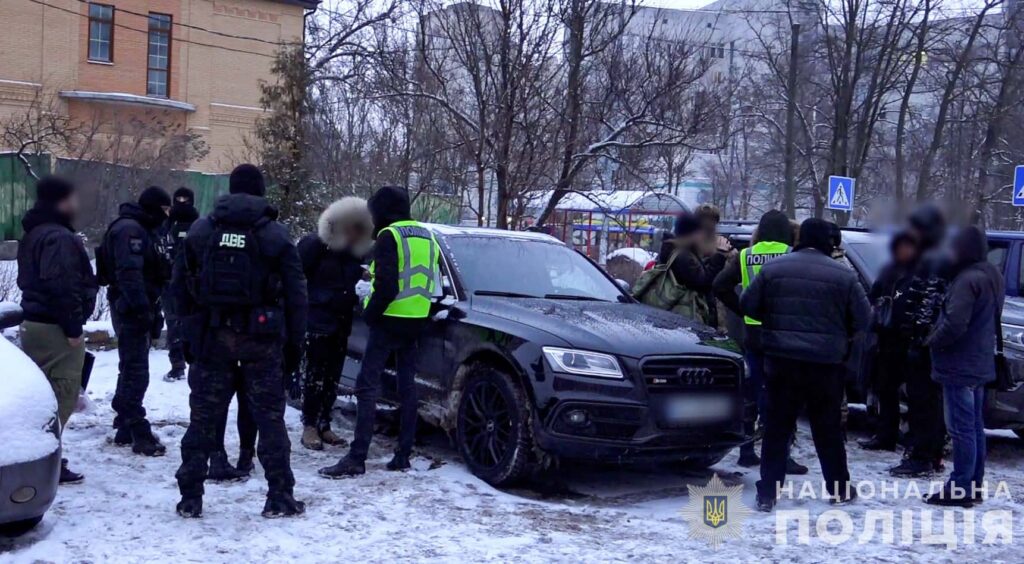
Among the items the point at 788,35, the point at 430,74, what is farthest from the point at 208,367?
the point at 788,35

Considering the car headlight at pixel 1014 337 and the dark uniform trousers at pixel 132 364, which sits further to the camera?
the car headlight at pixel 1014 337

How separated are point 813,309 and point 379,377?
278 centimetres

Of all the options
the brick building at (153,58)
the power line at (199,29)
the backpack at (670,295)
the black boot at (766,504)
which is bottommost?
the black boot at (766,504)

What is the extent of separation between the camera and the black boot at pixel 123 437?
6.81 metres

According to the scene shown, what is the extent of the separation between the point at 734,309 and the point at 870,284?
4.92ft

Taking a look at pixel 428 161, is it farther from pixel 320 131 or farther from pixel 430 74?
pixel 320 131

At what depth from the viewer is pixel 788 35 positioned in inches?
572

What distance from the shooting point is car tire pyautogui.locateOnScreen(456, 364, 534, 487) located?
604 cm

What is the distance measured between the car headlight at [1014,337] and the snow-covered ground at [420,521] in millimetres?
1089

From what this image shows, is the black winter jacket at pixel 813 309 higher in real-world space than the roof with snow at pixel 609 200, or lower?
lower

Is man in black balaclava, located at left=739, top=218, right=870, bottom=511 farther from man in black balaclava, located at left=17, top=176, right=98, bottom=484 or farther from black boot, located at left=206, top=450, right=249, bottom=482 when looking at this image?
man in black balaclava, located at left=17, top=176, right=98, bottom=484

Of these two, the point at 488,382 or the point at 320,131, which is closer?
the point at 488,382

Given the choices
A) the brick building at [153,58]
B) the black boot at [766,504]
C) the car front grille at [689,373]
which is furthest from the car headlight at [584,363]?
the brick building at [153,58]

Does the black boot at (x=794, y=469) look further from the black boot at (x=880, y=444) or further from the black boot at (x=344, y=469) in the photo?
the black boot at (x=344, y=469)
